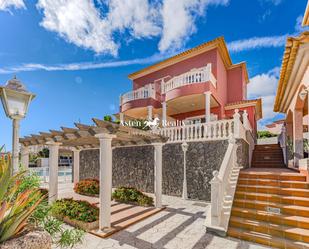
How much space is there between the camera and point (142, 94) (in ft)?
45.8

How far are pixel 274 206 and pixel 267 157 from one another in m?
6.95

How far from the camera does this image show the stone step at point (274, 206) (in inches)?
198

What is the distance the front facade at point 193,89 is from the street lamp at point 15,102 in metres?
8.95

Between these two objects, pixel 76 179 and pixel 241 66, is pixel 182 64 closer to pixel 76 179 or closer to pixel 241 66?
pixel 241 66

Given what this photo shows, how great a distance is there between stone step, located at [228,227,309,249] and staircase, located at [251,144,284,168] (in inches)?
252

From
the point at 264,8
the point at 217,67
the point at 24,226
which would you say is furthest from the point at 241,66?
the point at 24,226

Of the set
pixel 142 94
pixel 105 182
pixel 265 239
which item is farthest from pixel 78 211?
pixel 142 94

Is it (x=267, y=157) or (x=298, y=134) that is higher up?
(x=298, y=134)

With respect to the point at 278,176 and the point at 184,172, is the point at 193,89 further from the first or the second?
the point at 278,176

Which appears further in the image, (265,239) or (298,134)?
(298,134)

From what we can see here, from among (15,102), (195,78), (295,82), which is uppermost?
(195,78)

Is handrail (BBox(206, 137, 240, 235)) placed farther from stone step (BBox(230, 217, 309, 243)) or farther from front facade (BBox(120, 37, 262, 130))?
front facade (BBox(120, 37, 262, 130))

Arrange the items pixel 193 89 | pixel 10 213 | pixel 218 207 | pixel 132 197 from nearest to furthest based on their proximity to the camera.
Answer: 1. pixel 10 213
2. pixel 218 207
3. pixel 132 197
4. pixel 193 89

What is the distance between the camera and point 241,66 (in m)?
14.4
